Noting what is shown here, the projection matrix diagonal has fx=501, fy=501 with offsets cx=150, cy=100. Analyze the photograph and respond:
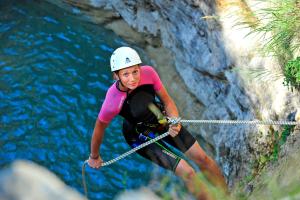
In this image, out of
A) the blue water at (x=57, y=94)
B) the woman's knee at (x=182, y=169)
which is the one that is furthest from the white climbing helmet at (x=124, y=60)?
the blue water at (x=57, y=94)

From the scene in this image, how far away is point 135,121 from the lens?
251 inches

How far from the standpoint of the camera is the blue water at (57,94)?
8.79 metres

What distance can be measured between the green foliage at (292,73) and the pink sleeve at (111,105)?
79.6 inches

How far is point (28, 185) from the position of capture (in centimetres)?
180

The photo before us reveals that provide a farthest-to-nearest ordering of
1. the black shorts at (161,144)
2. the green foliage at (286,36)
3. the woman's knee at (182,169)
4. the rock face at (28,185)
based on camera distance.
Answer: the black shorts at (161,144), the woman's knee at (182,169), the green foliage at (286,36), the rock face at (28,185)

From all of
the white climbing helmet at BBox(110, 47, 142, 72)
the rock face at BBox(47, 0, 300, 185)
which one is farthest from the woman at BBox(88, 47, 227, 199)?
the rock face at BBox(47, 0, 300, 185)

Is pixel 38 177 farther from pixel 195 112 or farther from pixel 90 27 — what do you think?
pixel 90 27

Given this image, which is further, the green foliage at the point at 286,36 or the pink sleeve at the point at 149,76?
the pink sleeve at the point at 149,76

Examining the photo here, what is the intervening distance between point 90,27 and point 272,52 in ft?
22.4

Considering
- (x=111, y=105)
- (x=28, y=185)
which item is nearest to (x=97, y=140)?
(x=111, y=105)

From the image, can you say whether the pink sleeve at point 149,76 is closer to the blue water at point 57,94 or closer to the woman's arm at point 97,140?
the woman's arm at point 97,140

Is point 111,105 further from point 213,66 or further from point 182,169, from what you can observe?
point 213,66

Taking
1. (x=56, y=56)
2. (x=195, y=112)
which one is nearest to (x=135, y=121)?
(x=195, y=112)

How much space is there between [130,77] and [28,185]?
4051 mm
